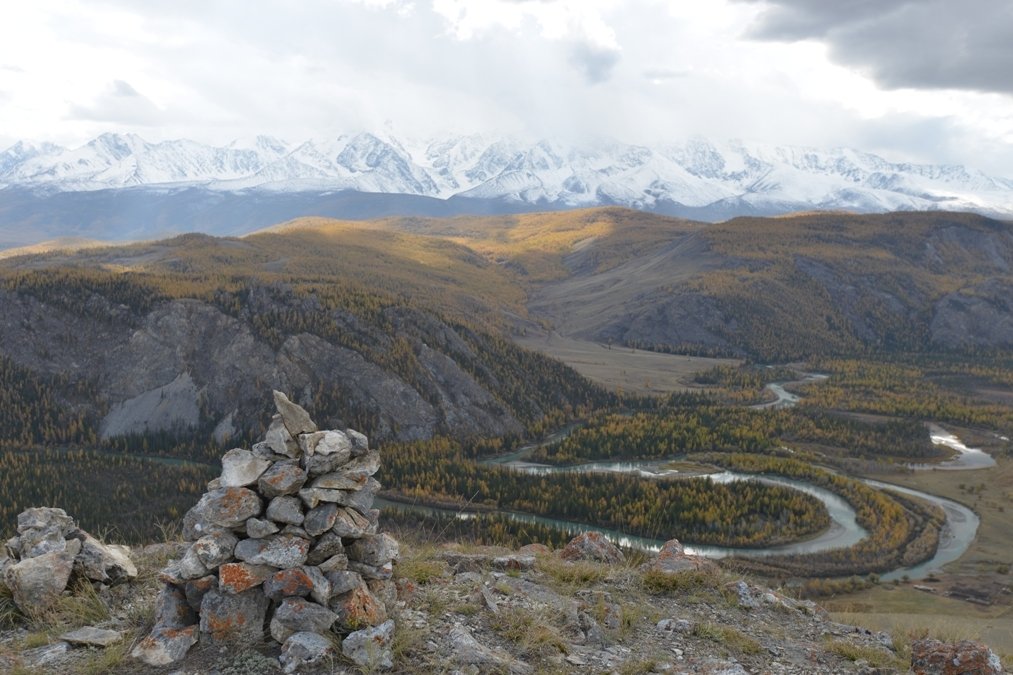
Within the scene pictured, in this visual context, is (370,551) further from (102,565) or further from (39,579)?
(39,579)

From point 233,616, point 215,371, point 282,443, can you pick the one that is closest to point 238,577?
point 233,616

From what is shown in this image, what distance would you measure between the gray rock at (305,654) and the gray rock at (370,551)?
1992 mm

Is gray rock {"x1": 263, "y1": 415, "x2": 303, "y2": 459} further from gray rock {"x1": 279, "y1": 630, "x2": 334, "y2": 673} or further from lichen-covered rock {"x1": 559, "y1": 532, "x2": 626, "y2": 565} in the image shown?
lichen-covered rock {"x1": 559, "y1": 532, "x2": 626, "y2": 565}

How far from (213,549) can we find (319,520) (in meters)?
1.89

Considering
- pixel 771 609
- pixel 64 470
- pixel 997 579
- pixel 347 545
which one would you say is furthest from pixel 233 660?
pixel 64 470

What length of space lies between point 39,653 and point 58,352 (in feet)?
362

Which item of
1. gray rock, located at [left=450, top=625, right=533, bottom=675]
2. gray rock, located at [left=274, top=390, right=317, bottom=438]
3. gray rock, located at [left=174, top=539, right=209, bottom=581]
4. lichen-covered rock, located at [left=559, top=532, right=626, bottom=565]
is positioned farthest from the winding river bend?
gray rock, located at [left=174, top=539, right=209, bottom=581]

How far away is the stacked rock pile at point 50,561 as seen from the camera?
13805 millimetres

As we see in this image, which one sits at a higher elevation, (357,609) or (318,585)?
(318,585)

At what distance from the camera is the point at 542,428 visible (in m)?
110

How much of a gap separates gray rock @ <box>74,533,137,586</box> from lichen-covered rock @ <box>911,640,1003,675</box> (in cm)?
1625

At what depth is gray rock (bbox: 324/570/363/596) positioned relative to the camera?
12.8 m

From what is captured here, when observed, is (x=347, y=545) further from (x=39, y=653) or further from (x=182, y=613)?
(x=39, y=653)

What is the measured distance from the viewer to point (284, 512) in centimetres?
1310
